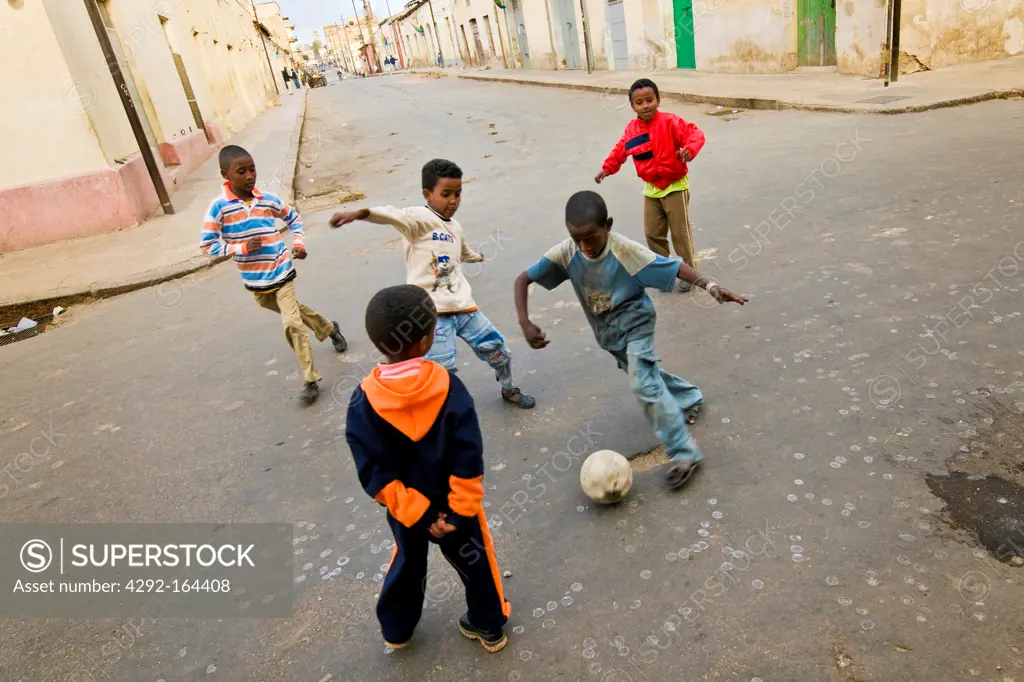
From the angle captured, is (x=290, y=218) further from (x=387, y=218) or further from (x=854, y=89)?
(x=854, y=89)

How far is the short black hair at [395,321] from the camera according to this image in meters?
1.90

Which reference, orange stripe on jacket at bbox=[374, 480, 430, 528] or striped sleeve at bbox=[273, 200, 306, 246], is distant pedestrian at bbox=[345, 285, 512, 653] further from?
striped sleeve at bbox=[273, 200, 306, 246]

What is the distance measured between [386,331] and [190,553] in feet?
6.02

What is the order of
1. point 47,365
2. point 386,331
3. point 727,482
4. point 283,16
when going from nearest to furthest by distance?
point 386,331 → point 727,482 → point 47,365 → point 283,16

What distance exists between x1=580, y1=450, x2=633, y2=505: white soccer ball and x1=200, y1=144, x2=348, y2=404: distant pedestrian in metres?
2.14

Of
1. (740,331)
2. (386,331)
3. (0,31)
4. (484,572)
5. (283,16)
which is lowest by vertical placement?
(740,331)

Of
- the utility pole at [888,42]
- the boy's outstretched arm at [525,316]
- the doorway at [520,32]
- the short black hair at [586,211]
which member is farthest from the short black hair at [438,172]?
the doorway at [520,32]

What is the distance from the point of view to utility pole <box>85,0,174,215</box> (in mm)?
9227

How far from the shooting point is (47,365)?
5.47 metres

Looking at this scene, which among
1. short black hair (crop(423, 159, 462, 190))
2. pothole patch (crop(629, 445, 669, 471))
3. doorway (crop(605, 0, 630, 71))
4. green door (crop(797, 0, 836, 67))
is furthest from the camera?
doorway (crop(605, 0, 630, 71))

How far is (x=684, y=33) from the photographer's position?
19.0 m

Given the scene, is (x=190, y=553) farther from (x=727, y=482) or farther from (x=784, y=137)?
(x=784, y=137)

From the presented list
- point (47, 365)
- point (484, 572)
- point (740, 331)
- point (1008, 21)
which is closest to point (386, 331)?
point (484, 572)

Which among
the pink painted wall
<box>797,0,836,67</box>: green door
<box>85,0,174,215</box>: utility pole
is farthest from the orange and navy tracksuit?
<box>797,0,836,67</box>: green door
